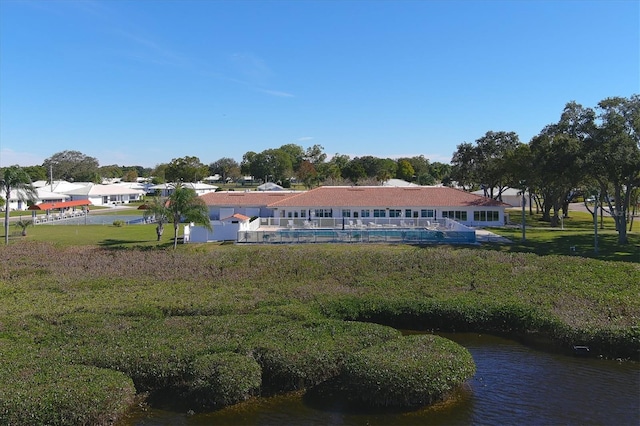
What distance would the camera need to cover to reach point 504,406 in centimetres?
1465

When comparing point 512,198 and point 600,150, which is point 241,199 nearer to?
point 600,150

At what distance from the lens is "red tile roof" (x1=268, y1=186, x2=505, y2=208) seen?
168ft

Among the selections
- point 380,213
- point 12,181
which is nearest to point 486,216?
point 380,213

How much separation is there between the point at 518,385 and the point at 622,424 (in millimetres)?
3060

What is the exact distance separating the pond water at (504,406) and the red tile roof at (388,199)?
34418 mm

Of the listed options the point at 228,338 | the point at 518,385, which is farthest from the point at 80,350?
the point at 518,385

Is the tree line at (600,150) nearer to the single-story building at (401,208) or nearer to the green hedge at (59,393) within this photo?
the single-story building at (401,208)

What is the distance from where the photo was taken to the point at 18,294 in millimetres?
24766

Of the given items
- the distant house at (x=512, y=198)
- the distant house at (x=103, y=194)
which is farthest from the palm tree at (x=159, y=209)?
the distant house at (x=512, y=198)

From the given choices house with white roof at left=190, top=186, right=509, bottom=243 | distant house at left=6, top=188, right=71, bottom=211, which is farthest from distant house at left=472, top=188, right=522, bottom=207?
distant house at left=6, top=188, right=71, bottom=211

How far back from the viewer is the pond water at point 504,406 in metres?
13.9

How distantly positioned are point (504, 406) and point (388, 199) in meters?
38.4

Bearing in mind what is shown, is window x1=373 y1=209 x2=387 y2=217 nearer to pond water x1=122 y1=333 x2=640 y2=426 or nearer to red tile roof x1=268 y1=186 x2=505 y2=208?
red tile roof x1=268 y1=186 x2=505 y2=208

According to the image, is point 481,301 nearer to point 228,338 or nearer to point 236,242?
point 228,338
